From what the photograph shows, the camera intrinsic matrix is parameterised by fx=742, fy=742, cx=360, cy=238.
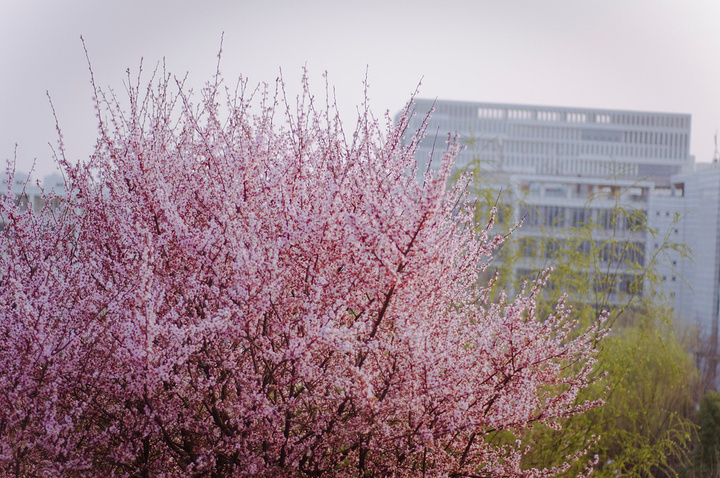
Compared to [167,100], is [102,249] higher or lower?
lower

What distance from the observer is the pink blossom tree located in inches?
94.1

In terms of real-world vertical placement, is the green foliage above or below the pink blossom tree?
below

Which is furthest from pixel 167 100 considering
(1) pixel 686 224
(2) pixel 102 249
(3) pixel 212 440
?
(1) pixel 686 224

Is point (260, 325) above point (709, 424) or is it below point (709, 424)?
above

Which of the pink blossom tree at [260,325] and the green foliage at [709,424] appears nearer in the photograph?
the pink blossom tree at [260,325]

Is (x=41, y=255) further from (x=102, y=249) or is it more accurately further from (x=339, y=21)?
(x=339, y=21)

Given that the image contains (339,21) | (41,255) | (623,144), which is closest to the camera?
(41,255)

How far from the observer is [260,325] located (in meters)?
2.64

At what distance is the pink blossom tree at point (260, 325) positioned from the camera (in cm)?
239

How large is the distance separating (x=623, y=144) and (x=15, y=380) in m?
73.5

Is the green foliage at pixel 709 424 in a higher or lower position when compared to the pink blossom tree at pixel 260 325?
lower

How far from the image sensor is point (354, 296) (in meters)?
2.54

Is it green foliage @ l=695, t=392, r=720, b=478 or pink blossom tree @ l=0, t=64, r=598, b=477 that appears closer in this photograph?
pink blossom tree @ l=0, t=64, r=598, b=477

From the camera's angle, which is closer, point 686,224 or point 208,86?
point 208,86
